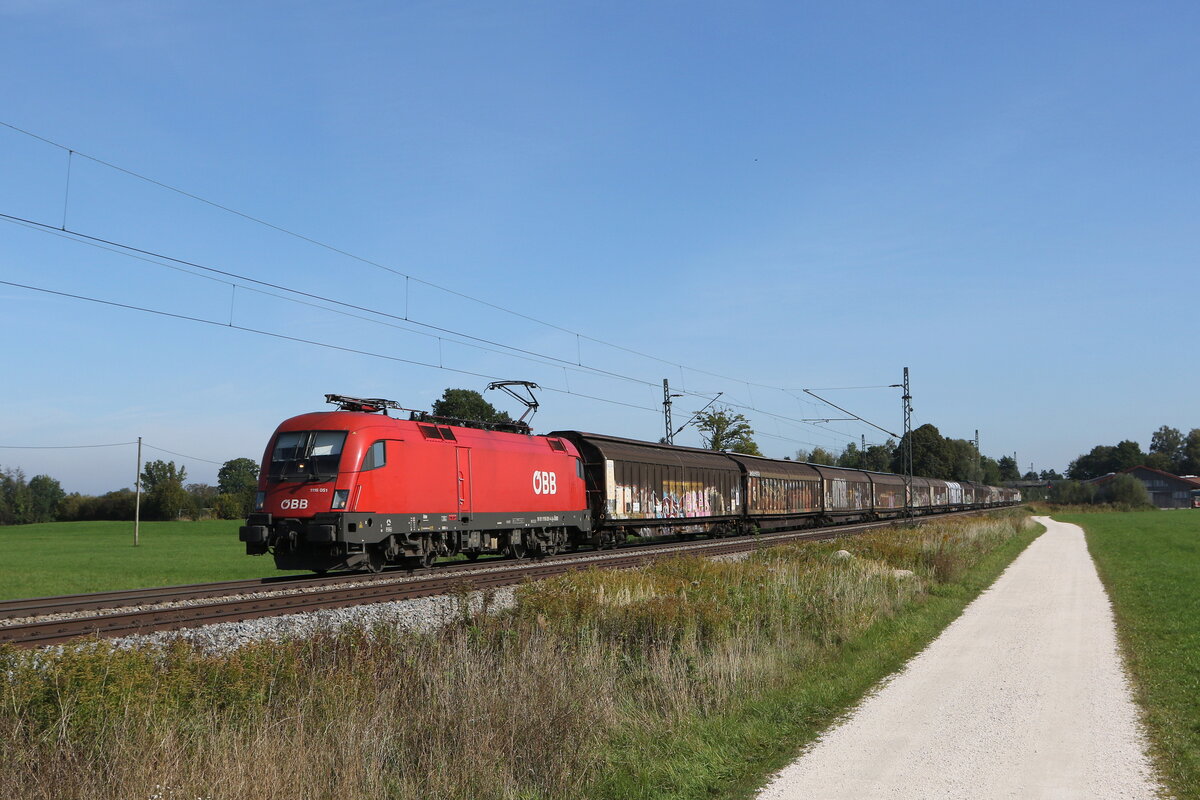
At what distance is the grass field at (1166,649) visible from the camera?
8266mm

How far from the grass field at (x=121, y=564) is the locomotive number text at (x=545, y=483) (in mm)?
11070

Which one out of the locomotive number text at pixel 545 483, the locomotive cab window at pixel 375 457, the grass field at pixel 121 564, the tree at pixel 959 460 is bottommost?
the grass field at pixel 121 564

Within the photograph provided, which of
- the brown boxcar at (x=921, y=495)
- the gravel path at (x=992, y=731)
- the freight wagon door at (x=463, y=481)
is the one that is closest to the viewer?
the gravel path at (x=992, y=731)

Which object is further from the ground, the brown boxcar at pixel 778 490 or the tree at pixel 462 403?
the tree at pixel 462 403

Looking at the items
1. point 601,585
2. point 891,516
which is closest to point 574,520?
point 601,585

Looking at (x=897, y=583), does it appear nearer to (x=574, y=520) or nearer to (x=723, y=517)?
(x=574, y=520)

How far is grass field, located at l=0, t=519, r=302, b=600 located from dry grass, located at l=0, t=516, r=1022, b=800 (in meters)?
18.6

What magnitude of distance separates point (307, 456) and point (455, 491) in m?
4.22

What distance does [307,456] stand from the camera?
20.0 metres

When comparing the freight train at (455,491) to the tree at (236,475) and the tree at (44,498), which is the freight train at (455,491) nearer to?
the tree at (44,498)

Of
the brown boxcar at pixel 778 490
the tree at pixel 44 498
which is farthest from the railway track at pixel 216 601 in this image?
the tree at pixel 44 498

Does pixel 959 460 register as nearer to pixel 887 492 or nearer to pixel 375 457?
pixel 887 492

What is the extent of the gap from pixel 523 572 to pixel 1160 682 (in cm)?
1312

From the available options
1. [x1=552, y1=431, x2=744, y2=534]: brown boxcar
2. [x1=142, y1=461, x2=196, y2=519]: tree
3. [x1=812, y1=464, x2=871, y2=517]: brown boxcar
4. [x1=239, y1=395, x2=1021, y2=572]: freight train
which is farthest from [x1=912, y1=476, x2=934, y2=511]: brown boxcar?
[x1=142, y1=461, x2=196, y2=519]: tree
